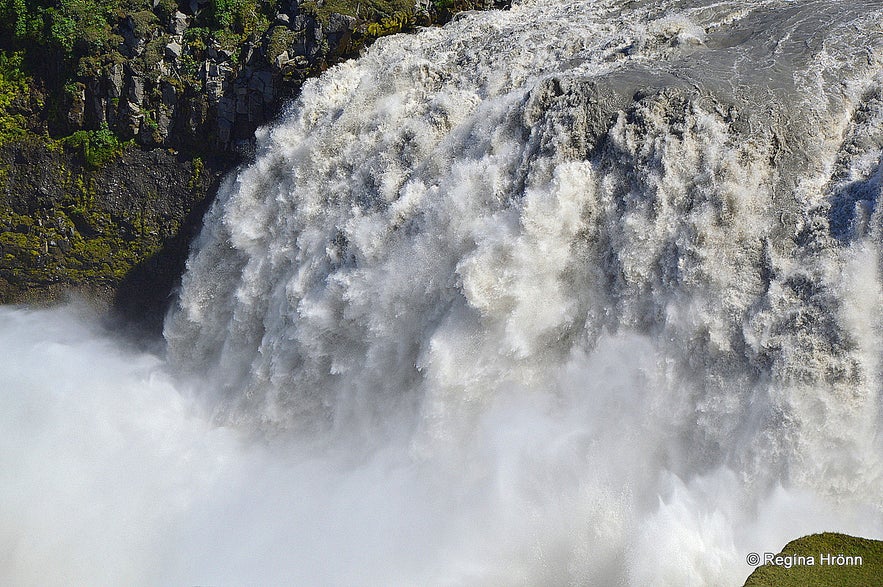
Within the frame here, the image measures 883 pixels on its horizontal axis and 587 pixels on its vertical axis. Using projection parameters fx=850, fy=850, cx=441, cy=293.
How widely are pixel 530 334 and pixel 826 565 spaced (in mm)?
4640

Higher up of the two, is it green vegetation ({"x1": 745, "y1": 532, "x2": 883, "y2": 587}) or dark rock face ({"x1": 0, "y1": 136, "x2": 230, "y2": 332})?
dark rock face ({"x1": 0, "y1": 136, "x2": 230, "y2": 332})

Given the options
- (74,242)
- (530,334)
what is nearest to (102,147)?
(74,242)

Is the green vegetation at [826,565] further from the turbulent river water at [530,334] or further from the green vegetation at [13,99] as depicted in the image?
the green vegetation at [13,99]

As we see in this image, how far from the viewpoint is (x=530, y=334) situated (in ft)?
38.9

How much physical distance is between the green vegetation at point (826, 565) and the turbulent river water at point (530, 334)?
45 cm

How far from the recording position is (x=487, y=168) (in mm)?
12391

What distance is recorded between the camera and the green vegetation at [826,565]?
8.86 metres

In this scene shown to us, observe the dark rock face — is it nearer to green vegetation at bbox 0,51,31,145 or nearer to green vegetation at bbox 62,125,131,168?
green vegetation at bbox 62,125,131,168

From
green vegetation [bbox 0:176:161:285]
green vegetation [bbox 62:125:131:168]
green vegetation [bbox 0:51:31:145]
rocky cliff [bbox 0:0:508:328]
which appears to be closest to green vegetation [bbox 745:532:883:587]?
rocky cliff [bbox 0:0:508:328]

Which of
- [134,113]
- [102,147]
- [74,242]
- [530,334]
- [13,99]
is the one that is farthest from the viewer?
[13,99]

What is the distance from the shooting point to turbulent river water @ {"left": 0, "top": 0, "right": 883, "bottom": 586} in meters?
10.2

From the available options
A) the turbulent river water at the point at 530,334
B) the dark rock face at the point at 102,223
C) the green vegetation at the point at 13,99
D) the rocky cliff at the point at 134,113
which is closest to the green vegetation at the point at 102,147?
the rocky cliff at the point at 134,113

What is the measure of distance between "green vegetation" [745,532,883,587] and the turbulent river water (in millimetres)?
446

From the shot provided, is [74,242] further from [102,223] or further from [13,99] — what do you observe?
[13,99]
